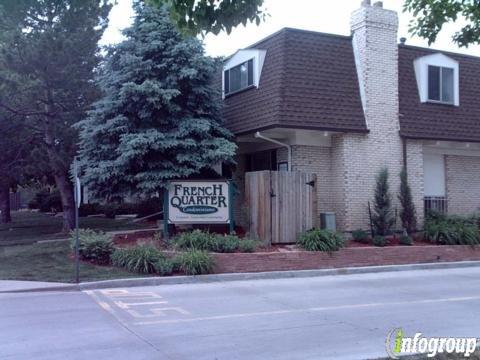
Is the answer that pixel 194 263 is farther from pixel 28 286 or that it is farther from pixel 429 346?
pixel 429 346

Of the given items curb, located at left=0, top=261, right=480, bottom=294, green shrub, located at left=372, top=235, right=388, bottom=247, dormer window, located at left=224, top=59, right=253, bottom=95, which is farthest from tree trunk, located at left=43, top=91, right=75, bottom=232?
green shrub, located at left=372, top=235, right=388, bottom=247

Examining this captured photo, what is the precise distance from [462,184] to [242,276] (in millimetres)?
10553

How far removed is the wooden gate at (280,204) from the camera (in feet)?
54.6

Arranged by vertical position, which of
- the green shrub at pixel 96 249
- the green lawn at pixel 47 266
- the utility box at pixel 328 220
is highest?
the utility box at pixel 328 220

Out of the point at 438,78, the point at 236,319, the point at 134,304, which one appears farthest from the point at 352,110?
the point at 236,319

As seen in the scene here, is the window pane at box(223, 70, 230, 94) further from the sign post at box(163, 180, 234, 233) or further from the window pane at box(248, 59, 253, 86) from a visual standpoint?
the sign post at box(163, 180, 234, 233)

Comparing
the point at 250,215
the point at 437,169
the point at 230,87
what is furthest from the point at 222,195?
the point at 437,169

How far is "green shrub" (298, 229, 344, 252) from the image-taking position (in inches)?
621

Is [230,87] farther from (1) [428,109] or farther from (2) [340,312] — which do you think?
(2) [340,312]

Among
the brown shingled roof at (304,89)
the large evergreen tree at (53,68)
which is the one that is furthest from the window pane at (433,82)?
the large evergreen tree at (53,68)

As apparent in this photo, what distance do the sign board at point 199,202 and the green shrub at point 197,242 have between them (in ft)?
3.55

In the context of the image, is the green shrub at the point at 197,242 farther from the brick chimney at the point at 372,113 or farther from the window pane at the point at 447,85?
the window pane at the point at 447,85

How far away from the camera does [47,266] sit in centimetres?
1495

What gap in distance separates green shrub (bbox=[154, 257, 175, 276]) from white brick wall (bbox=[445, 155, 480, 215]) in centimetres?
1124
